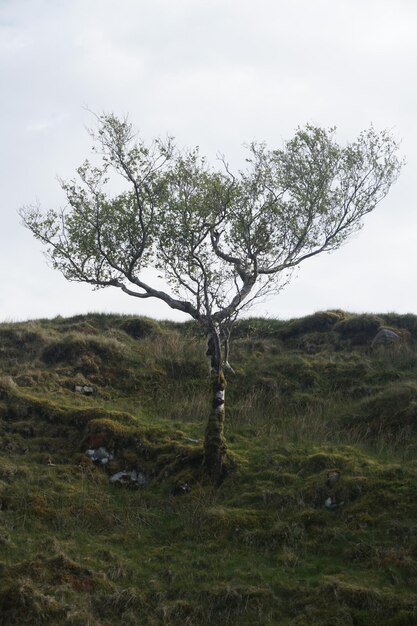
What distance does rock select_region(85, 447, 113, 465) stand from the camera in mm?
20469

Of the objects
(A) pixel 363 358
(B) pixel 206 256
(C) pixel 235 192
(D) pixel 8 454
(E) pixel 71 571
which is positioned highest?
(C) pixel 235 192

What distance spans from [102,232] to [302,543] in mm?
12927

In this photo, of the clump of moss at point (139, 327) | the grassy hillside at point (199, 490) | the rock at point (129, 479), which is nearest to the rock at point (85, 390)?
the grassy hillside at point (199, 490)

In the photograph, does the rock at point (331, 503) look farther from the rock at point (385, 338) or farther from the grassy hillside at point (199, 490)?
the rock at point (385, 338)

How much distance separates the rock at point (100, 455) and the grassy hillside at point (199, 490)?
11 centimetres

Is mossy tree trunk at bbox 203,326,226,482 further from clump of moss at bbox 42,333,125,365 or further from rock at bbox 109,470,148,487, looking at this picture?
clump of moss at bbox 42,333,125,365

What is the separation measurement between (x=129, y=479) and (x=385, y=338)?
54.2ft

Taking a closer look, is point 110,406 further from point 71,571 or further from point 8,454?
point 71,571

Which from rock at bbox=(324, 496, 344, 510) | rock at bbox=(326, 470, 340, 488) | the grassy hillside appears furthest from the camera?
rock at bbox=(326, 470, 340, 488)

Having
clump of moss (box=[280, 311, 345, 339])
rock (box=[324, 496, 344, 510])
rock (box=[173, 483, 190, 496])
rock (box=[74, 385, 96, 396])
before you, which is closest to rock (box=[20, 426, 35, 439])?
rock (box=[74, 385, 96, 396])

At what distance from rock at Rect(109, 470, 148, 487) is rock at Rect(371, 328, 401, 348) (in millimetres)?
15651

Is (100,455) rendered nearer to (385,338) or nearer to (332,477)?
(332,477)

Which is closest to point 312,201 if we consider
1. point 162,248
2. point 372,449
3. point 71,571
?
point 162,248

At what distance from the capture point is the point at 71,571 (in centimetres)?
1458
